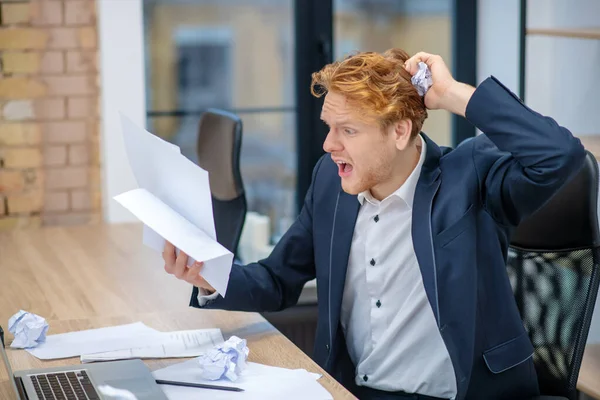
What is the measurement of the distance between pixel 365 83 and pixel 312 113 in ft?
7.33

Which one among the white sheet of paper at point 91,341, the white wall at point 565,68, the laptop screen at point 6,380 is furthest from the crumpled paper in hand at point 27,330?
the white wall at point 565,68

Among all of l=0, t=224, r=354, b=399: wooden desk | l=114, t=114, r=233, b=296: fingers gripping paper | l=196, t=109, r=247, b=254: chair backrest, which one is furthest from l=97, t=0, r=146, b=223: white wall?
l=114, t=114, r=233, b=296: fingers gripping paper

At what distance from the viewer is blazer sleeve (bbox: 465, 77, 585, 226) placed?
1.68 meters

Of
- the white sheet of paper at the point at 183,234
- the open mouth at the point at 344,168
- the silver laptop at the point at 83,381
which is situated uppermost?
the open mouth at the point at 344,168

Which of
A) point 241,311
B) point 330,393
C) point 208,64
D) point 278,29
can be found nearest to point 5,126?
point 208,64

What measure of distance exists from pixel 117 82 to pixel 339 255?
1747 mm

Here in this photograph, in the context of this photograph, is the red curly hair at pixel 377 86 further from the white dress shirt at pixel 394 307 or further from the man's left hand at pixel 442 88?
the white dress shirt at pixel 394 307

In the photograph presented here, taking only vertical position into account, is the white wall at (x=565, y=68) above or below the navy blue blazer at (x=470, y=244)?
above

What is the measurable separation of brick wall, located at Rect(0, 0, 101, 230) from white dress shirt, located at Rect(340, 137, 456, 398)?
1779 mm

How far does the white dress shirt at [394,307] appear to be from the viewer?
183cm

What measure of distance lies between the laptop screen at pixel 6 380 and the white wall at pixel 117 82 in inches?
68.9

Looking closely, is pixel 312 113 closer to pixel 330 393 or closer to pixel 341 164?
pixel 341 164

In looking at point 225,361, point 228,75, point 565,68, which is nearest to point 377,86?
point 225,361

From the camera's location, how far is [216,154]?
271cm
